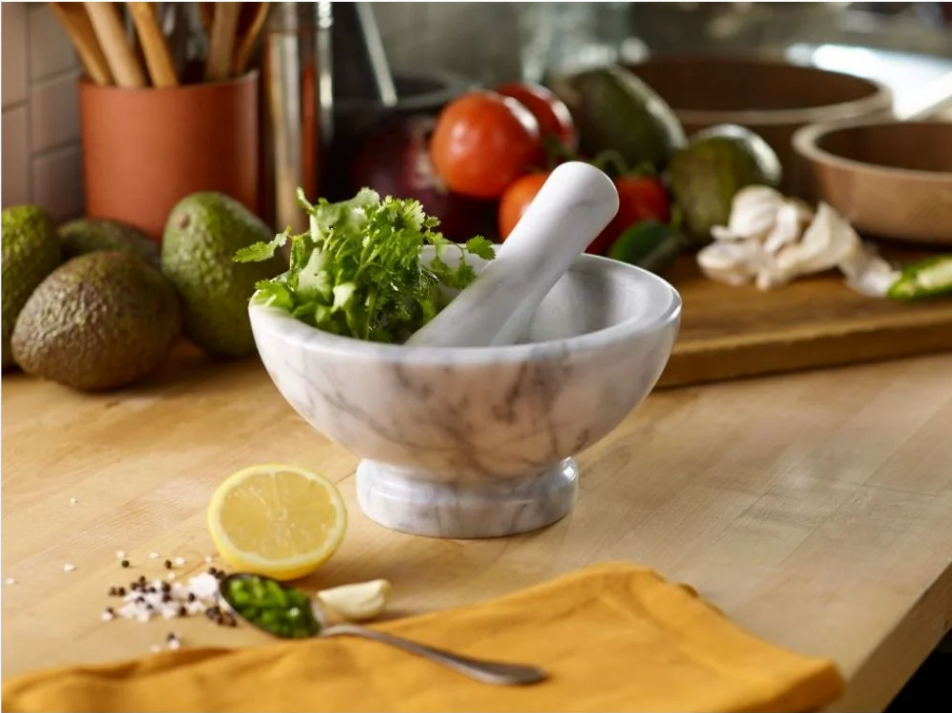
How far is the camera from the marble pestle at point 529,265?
1.16 metres

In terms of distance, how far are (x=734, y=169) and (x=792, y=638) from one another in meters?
0.92

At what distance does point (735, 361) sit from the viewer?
5.02ft

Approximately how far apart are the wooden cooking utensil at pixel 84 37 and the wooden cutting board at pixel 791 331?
67 cm

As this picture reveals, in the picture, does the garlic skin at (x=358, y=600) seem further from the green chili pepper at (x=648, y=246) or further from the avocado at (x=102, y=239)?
the green chili pepper at (x=648, y=246)

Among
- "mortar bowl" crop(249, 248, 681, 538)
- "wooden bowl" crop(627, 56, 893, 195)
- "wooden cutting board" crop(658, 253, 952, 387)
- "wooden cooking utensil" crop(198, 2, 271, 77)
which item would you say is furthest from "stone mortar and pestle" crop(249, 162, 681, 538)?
"wooden bowl" crop(627, 56, 893, 195)

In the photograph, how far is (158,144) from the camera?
165 cm

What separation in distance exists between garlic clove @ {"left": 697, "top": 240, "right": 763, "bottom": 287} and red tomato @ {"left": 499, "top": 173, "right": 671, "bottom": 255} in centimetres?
10

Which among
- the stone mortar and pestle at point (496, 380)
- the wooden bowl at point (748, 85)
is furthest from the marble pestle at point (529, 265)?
the wooden bowl at point (748, 85)

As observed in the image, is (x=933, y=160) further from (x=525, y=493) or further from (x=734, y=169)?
(x=525, y=493)

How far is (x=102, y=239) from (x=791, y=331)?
2.32 feet

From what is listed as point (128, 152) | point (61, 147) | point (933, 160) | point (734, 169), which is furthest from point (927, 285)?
point (61, 147)

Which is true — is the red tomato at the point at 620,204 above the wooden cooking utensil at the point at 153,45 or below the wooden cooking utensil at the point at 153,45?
below

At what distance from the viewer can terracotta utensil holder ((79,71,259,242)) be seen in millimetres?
1638

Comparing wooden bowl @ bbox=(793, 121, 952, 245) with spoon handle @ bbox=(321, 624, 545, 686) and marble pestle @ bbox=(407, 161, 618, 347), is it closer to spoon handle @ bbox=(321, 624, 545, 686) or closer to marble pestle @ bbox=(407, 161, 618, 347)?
marble pestle @ bbox=(407, 161, 618, 347)
